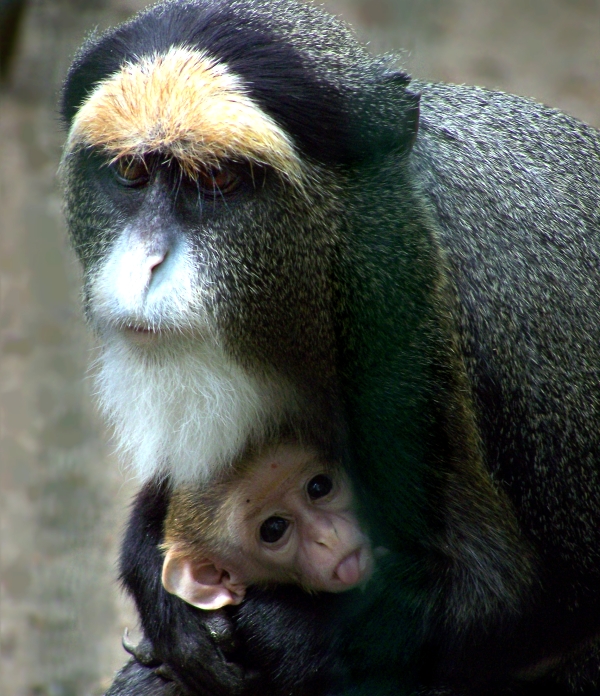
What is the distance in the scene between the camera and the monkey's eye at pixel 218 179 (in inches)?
99.8


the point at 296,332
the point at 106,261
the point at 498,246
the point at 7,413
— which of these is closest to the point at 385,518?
the point at 296,332

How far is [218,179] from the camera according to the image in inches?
101

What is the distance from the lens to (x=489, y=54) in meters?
6.83

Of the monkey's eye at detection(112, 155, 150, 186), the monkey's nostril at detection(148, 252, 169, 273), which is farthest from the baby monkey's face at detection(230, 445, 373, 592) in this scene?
the monkey's eye at detection(112, 155, 150, 186)

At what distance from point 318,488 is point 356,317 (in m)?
0.63

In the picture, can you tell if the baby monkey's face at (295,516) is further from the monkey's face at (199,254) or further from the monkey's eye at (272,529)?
the monkey's face at (199,254)

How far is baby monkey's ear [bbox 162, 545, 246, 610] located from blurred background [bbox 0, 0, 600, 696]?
2001mm

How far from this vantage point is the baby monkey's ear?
3104 mm

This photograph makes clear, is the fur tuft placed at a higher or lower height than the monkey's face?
higher

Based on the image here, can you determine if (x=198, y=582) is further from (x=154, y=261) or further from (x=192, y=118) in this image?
(x=192, y=118)

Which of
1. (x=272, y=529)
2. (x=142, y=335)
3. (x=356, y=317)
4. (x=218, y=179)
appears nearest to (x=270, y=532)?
(x=272, y=529)

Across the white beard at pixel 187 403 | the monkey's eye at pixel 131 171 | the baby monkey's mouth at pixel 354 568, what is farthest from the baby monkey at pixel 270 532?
the monkey's eye at pixel 131 171

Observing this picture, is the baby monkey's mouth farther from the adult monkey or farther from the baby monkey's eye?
the baby monkey's eye

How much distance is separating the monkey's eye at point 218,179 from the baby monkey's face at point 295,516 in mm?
916
